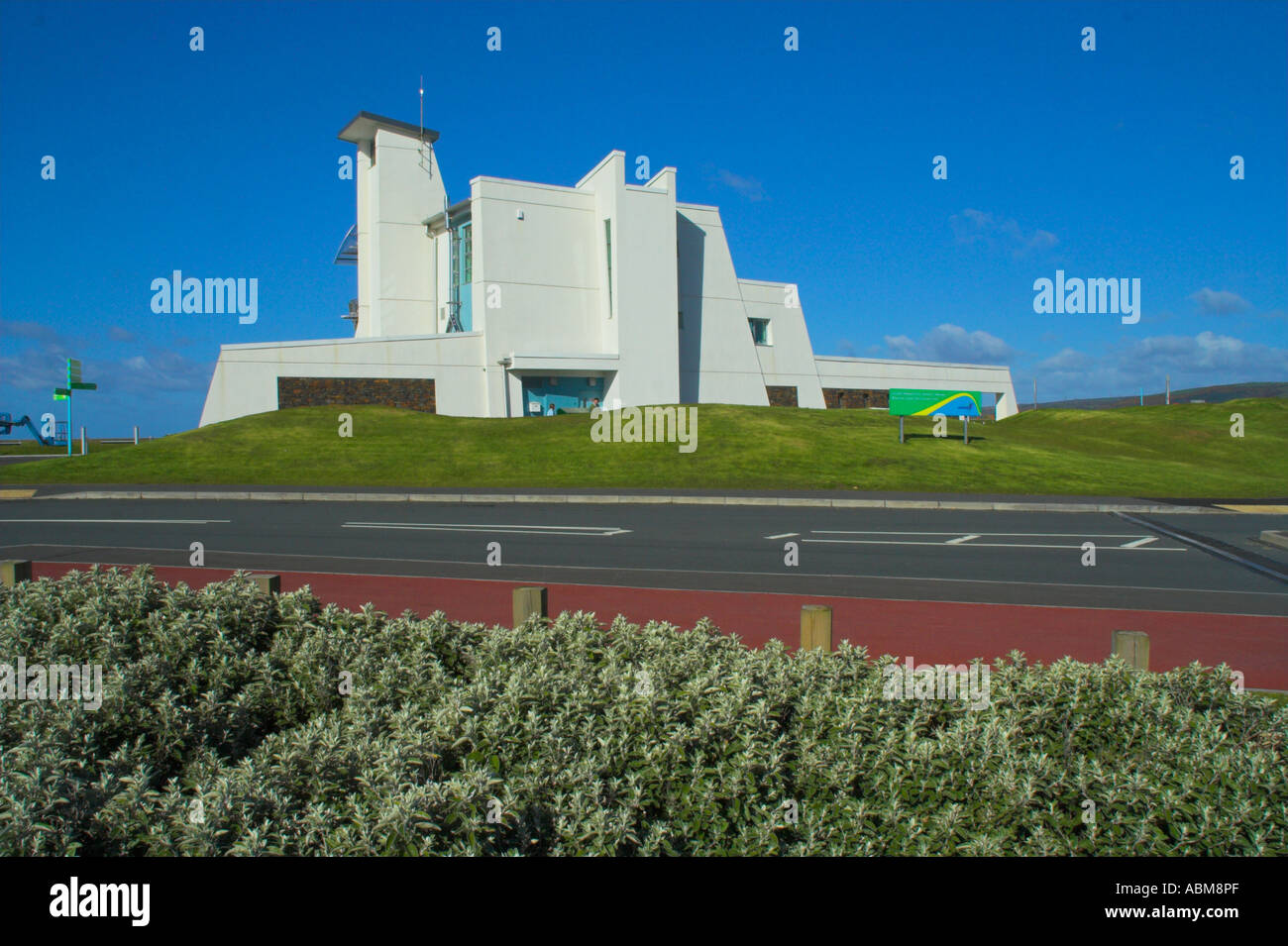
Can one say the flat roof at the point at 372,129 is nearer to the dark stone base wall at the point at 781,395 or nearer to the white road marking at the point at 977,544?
the dark stone base wall at the point at 781,395

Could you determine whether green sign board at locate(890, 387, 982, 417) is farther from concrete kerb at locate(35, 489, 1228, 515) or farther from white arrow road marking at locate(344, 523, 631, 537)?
white arrow road marking at locate(344, 523, 631, 537)

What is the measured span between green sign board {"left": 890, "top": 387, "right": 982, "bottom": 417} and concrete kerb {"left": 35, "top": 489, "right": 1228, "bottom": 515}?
37.5 feet

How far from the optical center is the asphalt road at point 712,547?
9.76m

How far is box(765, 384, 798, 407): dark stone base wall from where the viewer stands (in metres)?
45.2

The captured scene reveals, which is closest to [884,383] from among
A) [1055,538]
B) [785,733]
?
[1055,538]

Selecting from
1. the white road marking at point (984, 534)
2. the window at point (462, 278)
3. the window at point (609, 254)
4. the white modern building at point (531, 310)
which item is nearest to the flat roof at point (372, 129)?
the white modern building at point (531, 310)

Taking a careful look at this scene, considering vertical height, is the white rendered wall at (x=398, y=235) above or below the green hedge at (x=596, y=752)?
above

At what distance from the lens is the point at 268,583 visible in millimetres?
5926

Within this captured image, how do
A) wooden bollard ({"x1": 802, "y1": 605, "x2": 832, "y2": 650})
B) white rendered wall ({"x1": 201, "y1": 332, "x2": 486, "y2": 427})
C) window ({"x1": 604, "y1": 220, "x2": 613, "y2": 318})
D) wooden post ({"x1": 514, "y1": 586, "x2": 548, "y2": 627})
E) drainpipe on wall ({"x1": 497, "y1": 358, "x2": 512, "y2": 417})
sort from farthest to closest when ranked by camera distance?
window ({"x1": 604, "y1": 220, "x2": 613, "y2": 318})
drainpipe on wall ({"x1": 497, "y1": 358, "x2": 512, "y2": 417})
white rendered wall ({"x1": 201, "y1": 332, "x2": 486, "y2": 427})
wooden post ({"x1": 514, "y1": 586, "x2": 548, "y2": 627})
wooden bollard ({"x1": 802, "y1": 605, "x2": 832, "y2": 650})

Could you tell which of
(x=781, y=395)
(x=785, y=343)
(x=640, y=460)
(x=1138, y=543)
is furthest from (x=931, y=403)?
(x=1138, y=543)

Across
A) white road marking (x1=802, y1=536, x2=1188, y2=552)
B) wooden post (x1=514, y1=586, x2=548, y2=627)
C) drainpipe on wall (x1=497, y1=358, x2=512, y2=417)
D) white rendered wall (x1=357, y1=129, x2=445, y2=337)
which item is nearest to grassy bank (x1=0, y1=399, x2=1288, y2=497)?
drainpipe on wall (x1=497, y1=358, x2=512, y2=417)

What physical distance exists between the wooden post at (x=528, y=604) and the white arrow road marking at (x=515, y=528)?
8.45 meters
